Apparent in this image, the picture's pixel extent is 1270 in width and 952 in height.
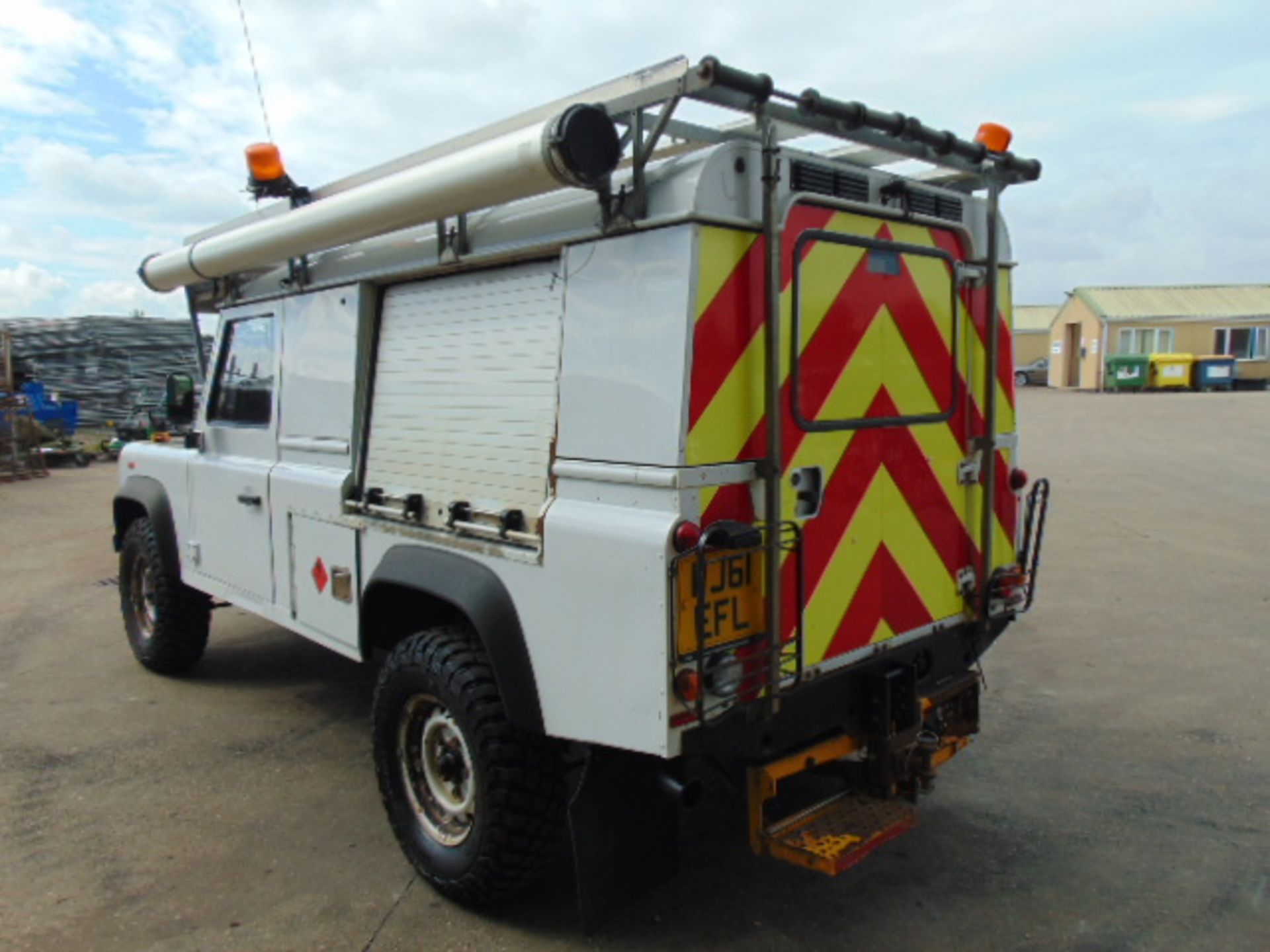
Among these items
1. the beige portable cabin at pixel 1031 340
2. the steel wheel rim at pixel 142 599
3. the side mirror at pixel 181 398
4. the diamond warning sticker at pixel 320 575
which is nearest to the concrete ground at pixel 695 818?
the steel wheel rim at pixel 142 599

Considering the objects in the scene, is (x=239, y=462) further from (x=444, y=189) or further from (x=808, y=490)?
(x=808, y=490)

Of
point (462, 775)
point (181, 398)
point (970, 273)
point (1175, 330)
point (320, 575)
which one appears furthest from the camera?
point (1175, 330)

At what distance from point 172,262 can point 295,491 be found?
5.43 ft

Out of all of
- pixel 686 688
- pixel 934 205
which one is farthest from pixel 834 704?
pixel 934 205

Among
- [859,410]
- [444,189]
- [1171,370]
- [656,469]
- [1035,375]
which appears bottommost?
[656,469]

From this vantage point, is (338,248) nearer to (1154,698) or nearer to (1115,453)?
(1154,698)

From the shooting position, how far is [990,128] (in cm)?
356

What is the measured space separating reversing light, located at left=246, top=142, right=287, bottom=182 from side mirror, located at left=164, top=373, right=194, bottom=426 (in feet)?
4.18

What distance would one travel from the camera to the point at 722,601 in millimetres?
2777

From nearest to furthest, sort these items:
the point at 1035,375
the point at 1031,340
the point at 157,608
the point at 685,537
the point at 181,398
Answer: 1. the point at 685,537
2. the point at 181,398
3. the point at 157,608
4. the point at 1035,375
5. the point at 1031,340

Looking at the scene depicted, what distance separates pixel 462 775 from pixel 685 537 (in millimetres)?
1375

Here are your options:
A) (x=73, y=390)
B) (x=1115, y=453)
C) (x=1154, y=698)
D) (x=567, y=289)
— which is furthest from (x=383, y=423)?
(x=73, y=390)

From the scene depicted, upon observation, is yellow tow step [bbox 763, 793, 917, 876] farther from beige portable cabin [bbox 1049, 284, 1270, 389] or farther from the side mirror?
beige portable cabin [bbox 1049, 284, 1270, 389]

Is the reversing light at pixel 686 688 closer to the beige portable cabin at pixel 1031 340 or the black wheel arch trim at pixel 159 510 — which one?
the black wheel arch trim at pixel 159 510
